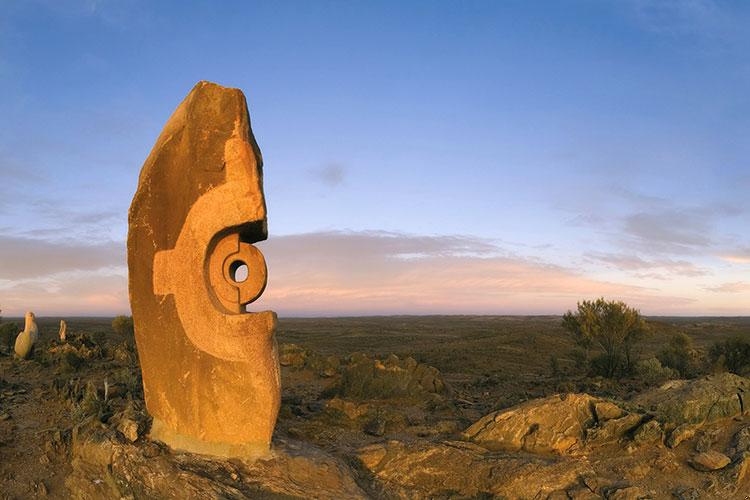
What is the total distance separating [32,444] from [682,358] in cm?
2152

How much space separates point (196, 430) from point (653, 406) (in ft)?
24.5

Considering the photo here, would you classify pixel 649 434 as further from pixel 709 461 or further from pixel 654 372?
pixel 654 372

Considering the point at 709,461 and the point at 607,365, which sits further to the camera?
the point at 607,365

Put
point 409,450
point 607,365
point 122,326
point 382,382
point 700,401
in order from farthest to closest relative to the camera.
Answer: point 122,326, point 607,365, point 382,382, point 700,401, point 409,450

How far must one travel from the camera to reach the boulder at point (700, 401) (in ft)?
29.3

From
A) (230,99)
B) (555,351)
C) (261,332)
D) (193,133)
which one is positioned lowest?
(555,351)

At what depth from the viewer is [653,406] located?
9461 millimetres

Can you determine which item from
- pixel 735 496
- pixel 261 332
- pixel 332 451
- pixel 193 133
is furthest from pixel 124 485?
pixel 735 496

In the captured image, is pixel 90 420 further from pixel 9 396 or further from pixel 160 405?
pixel 9 396

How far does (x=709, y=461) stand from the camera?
7570mm

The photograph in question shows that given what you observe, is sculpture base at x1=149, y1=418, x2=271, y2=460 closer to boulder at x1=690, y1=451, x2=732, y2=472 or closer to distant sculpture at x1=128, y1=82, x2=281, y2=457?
distant sculpture at x1=128, y1=82, x2=281, y2=457

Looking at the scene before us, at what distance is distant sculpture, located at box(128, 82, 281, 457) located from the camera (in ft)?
22.4

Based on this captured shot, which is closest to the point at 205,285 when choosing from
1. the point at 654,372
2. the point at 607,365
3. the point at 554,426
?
the point at 554,426

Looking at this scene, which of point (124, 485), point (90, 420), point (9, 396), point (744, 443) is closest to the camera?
point (124, 485)
